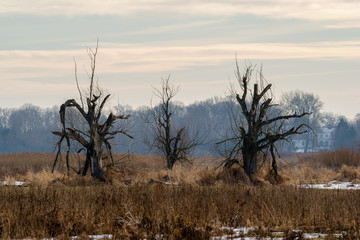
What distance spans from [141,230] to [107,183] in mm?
15090

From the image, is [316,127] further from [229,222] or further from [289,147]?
[229,222]

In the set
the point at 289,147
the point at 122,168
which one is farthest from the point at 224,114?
the point at 122,168

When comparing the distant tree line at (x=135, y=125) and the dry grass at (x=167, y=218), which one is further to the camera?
the distant tree line at (x=135, y=125)

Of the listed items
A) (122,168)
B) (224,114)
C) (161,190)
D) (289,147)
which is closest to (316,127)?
(289,147)

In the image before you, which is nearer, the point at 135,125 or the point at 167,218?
the point at 167,218

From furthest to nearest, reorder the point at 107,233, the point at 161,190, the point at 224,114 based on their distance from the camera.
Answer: the point at 224,114, the point at 161,190, the point at 107,233

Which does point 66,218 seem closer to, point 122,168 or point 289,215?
point 289,215

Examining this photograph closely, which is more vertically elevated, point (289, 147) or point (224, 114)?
point (224, 114)

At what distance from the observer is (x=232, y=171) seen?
24.4 m

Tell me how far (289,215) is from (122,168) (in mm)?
16879

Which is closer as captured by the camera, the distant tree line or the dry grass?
the dry grass

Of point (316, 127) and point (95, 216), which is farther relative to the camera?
point (316, 127)

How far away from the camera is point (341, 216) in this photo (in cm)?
1098

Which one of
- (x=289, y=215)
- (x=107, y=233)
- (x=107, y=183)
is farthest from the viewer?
(x=107, y=183)
